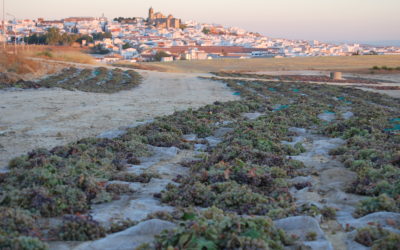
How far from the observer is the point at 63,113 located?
11.8m

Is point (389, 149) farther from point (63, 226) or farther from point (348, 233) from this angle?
point (63, 226)

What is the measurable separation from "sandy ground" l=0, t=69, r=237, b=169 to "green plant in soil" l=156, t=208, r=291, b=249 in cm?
391

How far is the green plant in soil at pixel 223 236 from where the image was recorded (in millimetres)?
3480

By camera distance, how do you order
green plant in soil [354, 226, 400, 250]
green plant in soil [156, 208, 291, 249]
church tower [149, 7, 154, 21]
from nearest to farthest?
green plant in soil [156, 208, 291, 249]
green plant in soil [354, 226, 400, 250]
church tower [149, 7, 154, 21]

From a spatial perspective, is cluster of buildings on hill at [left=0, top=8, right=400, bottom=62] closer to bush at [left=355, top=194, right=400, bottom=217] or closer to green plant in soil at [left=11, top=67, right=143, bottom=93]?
green plant in soil at [left=11, top=67, right=143, bottom=93]

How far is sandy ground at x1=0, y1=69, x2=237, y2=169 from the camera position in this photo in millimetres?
8547

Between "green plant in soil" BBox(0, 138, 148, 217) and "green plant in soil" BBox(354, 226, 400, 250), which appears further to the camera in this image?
"green plant in soil" BBox(0, 138, 148, 217)

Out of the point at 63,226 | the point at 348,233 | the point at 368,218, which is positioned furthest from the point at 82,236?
the point at 368,218

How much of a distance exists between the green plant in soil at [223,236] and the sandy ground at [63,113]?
3.91 meters

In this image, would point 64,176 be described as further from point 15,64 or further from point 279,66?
point 279,66

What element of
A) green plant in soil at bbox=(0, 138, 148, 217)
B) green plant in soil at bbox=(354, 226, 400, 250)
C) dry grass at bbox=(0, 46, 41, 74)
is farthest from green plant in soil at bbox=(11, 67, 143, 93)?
green plant in soil at bbox=(354, 226, 400, 250)

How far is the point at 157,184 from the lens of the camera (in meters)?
5.85

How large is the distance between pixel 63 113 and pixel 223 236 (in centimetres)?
905

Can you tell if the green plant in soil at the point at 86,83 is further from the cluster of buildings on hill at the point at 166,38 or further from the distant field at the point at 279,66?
the cluster of buildings on hill at the point at 166,38
